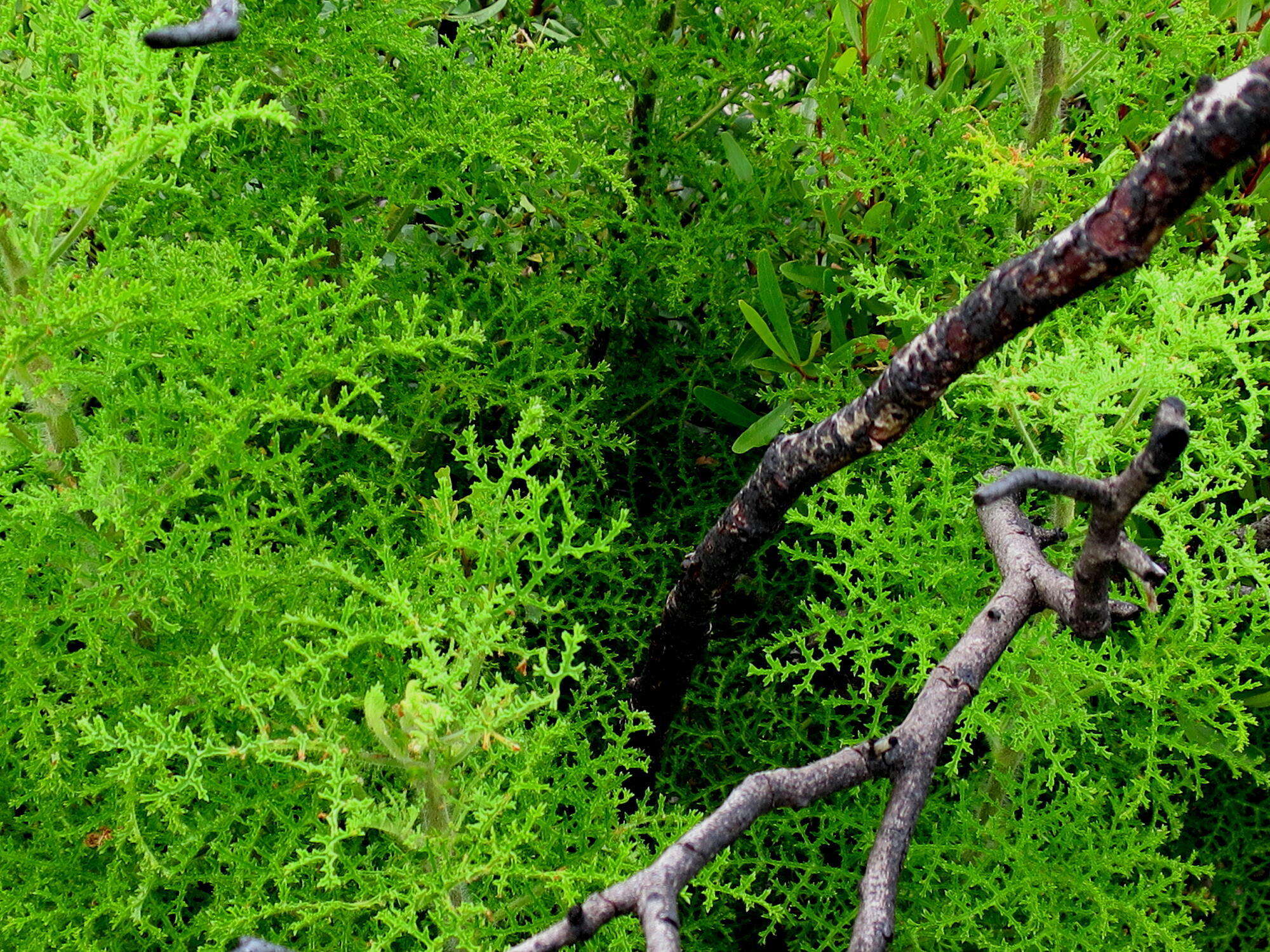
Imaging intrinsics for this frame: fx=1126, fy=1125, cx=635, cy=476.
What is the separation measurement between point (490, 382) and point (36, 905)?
1.75 ft

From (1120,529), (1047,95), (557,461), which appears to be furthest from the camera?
(557,461)

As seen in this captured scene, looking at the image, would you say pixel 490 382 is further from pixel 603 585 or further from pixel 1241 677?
pixel 1241 677

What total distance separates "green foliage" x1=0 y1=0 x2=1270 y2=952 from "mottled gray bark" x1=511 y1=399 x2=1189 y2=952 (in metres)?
0.11

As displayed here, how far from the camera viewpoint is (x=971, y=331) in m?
0.62

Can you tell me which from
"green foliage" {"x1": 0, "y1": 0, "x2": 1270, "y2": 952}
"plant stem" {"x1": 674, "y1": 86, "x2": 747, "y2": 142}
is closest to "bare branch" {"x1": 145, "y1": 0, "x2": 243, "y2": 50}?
"green foliage" {"x1": 0, "y1": 0, "x2": 1270, "y2": 952}

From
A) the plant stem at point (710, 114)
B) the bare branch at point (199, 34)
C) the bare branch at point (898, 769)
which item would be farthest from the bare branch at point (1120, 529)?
the plant stem at point (710, 114)

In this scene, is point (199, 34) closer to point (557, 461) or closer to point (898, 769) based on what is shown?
point (898, 769)

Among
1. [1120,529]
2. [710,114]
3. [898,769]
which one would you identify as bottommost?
[898,769]

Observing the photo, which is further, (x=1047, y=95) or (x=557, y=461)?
(x=557, y=461)

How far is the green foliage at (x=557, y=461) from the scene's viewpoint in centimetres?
71

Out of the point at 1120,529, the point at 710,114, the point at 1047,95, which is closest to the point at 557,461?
the point at 710,114

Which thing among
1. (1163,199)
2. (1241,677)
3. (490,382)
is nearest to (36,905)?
(490,382)

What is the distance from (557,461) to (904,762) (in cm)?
61

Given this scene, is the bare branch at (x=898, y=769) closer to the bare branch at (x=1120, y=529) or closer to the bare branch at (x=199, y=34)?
the bare branch at (x=1120, y=529)
